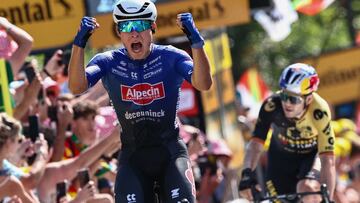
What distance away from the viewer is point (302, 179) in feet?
37.2

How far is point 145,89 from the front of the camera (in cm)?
864

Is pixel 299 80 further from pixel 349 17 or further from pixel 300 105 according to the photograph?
pixel 349 17

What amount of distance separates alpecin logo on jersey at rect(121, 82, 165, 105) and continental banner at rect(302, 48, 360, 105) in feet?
45.2

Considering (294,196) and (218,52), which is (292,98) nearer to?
(294,196)

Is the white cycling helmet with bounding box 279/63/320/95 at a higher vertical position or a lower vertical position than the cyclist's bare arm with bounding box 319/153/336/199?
higher

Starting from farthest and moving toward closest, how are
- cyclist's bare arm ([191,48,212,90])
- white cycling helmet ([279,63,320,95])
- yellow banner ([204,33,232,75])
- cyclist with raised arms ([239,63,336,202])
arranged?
yellow banner ([204,33,232,75]), white cycling helmet ([279,63,320,95]), cyclist with raised arms ([239,63,336,202]), cyclist's bare arm ([191,48,212,90])

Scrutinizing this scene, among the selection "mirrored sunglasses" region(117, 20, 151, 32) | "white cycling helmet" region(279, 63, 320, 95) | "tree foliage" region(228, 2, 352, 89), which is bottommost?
"tree foliage" region(228, 2, 352, 89)

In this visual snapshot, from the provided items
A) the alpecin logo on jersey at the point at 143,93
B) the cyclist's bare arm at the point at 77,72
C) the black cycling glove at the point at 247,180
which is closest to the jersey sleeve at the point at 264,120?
the black cycling glove at the point at 247,180

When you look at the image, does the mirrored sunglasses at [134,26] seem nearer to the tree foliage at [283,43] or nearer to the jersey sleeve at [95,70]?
the jersey sleeve at [95,70]

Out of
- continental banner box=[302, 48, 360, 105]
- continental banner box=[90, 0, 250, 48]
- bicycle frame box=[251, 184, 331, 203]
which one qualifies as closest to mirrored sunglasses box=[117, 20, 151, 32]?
bicycle frame box=[251, 184, 331, 203]

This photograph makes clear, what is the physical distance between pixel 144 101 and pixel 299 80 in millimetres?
2607

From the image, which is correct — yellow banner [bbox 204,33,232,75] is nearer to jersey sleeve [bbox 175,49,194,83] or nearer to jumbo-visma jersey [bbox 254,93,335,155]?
jumbo-visma jersey [bbox 254,93,335,155]

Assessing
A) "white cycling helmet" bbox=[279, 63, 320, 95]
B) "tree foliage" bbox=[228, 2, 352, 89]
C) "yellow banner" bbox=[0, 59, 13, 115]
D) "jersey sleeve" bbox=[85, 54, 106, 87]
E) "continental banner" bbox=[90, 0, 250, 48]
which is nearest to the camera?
"jersey sleeve" bbox=[85, 54, 106, 87]

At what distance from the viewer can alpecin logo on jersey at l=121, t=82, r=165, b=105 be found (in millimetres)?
8633
